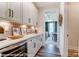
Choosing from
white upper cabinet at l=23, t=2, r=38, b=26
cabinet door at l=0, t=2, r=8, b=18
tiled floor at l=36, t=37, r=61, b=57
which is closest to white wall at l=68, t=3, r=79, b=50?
tiled floor at l=36, t=37, r=61, b=57

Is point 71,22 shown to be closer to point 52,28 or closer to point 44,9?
point 44,9

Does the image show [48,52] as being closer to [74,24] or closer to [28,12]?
[74,24]

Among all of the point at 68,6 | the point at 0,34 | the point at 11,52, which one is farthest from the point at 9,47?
the point at 68,6

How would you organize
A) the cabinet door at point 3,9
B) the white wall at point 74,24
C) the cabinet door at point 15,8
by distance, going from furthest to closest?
the white wall at point 74,24, the cabinet door at point 15,8, the cabinet door at point 3,9

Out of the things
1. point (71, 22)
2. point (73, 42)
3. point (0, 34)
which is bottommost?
point (73, 42)

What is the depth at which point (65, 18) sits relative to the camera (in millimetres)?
3615

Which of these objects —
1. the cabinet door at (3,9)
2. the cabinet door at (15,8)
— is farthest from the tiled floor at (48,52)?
the cabinet door at (3,9)

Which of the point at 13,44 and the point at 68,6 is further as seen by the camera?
the point at 68,6

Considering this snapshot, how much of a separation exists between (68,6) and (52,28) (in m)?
10.8

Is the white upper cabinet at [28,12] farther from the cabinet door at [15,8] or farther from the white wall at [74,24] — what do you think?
the white wall at [74,24]

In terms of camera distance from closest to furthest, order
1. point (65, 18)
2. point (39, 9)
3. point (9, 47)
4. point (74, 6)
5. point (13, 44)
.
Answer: point (9, 47) < point (13, 44) < point (65, 18) < point (74, 6) < point (39, 9)

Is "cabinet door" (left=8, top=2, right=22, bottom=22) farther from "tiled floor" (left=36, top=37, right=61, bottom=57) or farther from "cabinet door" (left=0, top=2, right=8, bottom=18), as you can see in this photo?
"tiled floor" (left=36, top=37, right=61, bottom=57)

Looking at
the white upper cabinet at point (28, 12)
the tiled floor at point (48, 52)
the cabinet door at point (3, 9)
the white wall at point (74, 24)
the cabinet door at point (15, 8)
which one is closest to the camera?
the cabinet door at point (3, 9)

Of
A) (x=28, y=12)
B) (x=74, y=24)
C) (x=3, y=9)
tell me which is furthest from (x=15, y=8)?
(x=74, y=24)
